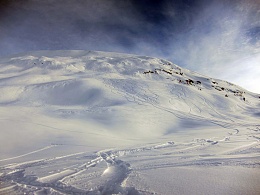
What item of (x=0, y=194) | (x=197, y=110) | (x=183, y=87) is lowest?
(x=0, y=194)

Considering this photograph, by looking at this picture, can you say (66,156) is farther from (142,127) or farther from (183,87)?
(183,87)

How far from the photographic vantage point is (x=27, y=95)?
18.3 m

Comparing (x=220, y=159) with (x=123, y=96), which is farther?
(x=123, y=96)

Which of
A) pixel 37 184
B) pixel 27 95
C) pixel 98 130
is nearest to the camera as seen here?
pixel 37 184

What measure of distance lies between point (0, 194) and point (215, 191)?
3740 millimetres

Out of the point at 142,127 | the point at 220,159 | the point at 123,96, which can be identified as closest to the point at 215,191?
the point at 220,159

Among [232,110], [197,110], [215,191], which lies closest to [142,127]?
[215,191]

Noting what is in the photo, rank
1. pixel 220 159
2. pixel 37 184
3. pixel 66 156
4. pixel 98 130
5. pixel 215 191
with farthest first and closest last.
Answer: pixel 98 130, pixel 66 156, pixel 220 159, pixel 37 184, pixel 215 191

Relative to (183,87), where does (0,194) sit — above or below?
below

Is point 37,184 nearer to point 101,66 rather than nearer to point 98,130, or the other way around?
point 98,130

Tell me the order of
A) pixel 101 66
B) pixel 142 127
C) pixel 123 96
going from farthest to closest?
pixel 101 66 → pixel 123 96 → pixel 142 127

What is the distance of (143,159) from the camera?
5.82 metres

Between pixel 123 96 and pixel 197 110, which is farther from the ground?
pixel 123 96

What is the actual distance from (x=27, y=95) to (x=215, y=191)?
Answer: 18353 mm
